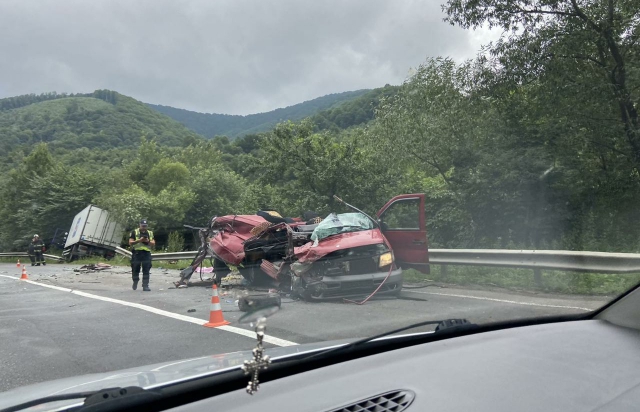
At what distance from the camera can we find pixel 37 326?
6.35 m

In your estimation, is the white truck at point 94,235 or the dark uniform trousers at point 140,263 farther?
the white truck at point 94,235

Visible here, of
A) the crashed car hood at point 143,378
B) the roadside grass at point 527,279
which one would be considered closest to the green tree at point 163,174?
the roadside grass at point 527,279

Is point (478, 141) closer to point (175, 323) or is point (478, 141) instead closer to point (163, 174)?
point (175, 323)

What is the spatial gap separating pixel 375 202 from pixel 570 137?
203 inches

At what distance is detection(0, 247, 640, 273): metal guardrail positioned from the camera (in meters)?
Answer: 5.71

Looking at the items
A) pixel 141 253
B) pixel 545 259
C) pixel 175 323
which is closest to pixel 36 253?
pixel 141 253

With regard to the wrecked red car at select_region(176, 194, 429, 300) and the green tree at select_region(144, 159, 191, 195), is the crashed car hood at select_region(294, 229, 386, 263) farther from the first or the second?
the green tree at select_region(144, 159, 191, 195)

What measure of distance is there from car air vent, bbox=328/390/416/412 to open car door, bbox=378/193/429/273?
19.8 feet

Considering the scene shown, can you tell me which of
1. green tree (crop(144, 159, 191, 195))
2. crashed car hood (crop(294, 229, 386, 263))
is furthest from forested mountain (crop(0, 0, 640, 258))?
green tree (crop(144, 159, 191, 195))

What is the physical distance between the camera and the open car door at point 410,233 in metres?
8.13

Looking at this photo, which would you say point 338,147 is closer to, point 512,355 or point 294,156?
point 294,156

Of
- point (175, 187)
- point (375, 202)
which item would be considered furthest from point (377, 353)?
point (175, 187)

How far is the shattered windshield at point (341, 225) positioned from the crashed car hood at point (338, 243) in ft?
Result: 0.43

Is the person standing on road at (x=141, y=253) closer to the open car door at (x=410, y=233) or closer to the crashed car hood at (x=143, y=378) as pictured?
the open car door at (x=410, y=233)
